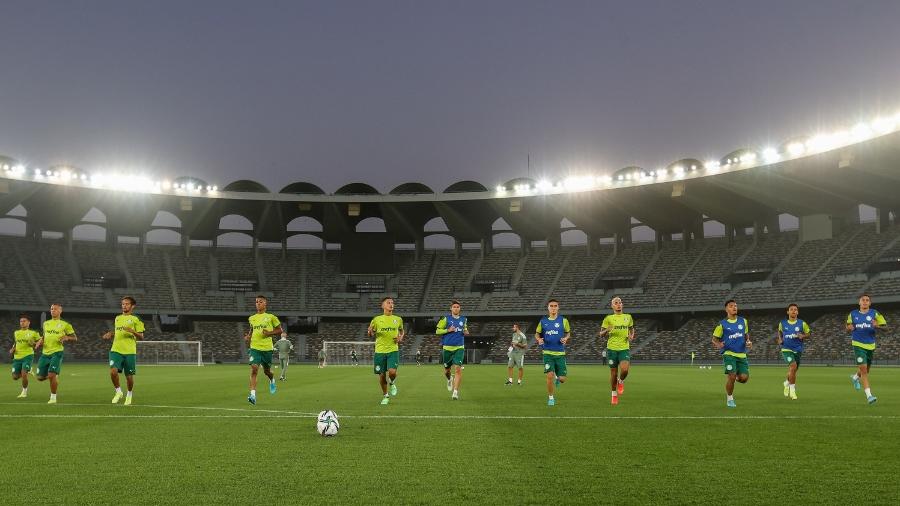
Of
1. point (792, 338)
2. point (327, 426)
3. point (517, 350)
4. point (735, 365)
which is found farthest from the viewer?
point (517, 350)

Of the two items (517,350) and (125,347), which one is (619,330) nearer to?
(517,350)

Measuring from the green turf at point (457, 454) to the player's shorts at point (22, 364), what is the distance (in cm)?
312

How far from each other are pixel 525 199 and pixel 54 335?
174 ft

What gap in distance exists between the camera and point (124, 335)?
1545cm

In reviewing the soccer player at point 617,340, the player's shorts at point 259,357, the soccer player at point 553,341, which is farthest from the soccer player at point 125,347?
the soccer player at point 617,340

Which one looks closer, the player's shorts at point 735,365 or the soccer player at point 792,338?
the player's shorts at point 735,365

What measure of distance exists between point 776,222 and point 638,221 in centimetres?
1280

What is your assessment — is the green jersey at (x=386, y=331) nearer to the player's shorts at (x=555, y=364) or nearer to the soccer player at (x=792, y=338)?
the player's shorts at (x=555, y=364)

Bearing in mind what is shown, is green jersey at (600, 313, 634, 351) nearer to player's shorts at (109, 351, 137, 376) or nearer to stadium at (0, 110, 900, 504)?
player's shorts at (109, 351, 137, 376)

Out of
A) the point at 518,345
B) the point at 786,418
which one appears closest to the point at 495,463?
the point at 786,418

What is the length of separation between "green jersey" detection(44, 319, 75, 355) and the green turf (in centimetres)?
205

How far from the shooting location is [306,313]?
226 ft

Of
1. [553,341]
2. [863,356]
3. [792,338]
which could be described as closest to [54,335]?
[553,341]

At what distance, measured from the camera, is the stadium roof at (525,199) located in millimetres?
51625
